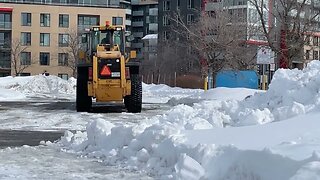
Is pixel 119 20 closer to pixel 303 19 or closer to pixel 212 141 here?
pixel 303 19

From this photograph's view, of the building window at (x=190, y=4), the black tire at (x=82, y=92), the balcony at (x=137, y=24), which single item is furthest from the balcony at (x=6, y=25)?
the black tire at (x=82, y=92)

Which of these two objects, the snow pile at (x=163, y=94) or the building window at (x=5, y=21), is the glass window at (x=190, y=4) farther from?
the snow pile at (x=163, y=94)

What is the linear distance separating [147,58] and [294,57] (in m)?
53.8

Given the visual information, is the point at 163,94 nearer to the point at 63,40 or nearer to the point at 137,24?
the point at 63,40

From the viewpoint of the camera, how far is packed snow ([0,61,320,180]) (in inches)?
266

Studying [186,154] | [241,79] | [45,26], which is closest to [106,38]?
[186,154]

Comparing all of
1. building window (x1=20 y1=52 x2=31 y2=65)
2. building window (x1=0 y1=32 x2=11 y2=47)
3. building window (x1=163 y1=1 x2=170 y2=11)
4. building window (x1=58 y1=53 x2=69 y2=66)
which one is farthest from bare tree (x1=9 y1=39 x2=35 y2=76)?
building window (x1=163 y1=1 x2=170 y2=11)

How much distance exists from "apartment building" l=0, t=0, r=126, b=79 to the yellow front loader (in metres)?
58.6

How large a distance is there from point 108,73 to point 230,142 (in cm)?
1305

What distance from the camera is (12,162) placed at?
32.7 ft

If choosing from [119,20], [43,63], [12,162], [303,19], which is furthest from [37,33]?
[12,162]

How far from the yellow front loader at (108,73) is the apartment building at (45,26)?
58610mm

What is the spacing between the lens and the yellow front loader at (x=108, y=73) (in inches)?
826

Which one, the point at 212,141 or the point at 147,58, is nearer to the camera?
the point at 212,141
